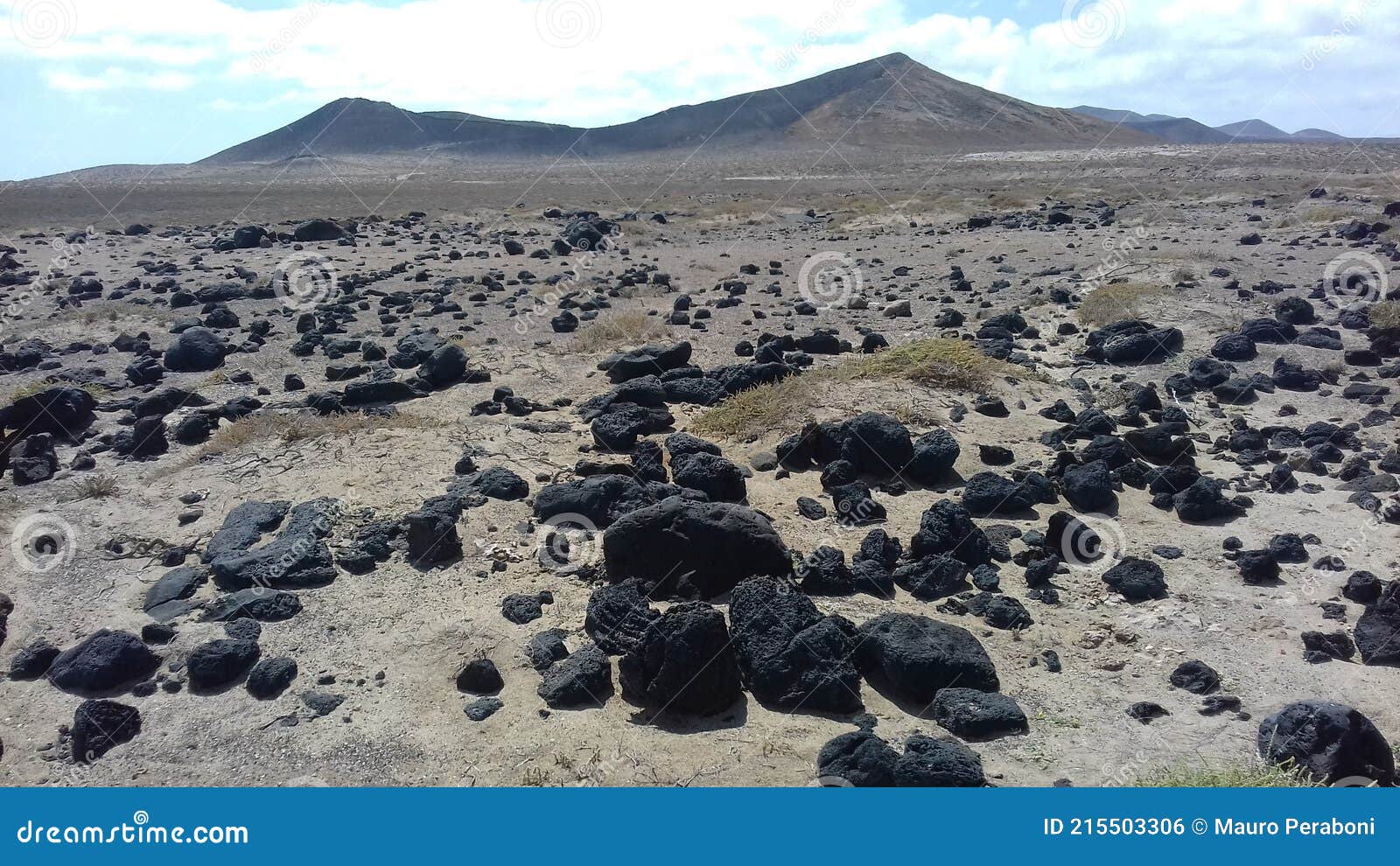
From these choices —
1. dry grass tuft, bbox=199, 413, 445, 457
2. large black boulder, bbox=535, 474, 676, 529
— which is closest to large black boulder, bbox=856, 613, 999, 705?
large black boulder, bbox=535, 474, 676, 529

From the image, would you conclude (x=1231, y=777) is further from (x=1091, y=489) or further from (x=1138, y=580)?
(x=1091, y=489)

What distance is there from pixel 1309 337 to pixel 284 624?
13192 millimetres

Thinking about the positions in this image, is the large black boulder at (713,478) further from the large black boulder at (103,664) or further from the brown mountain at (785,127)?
the brown mountain at (785,127)

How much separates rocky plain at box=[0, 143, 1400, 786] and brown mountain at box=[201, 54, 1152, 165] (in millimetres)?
91772

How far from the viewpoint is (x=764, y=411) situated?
10.3 m

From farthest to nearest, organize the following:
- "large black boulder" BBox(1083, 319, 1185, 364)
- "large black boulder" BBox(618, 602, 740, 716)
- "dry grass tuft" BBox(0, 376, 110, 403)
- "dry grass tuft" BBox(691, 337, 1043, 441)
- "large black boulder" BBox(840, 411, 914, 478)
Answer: "large black boulder" BBox(1083, 319, 1185, 364) → "dry grass tuft" BBox(0, 376, 110, 403) → "dry grass tuft" BBox(691, 337, 1043, 441) → "large black boulder" BBox(840, 411, 914, 478) → "large black boulder" BBox(618, 602, 740, 716)

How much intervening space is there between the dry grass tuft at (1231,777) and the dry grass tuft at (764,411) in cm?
548

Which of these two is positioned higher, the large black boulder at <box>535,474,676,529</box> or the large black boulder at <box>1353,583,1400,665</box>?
the large black boulder at <box>535,474,676,529</box>

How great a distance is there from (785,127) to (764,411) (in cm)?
10961

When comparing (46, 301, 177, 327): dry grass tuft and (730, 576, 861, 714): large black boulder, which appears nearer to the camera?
(730, 576, 861, 714): large black boulder

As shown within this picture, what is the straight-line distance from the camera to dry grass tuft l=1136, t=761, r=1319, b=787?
15.1ft

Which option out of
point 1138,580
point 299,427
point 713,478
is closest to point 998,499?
point 1138,580

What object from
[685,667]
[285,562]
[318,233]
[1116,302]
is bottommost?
[685,667]

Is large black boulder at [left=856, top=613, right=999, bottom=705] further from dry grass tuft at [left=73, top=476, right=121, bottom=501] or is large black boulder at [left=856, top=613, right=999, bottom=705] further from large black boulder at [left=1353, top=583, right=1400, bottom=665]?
dry grass tuft at [left=73, top=476, right=121, bottom=501]
